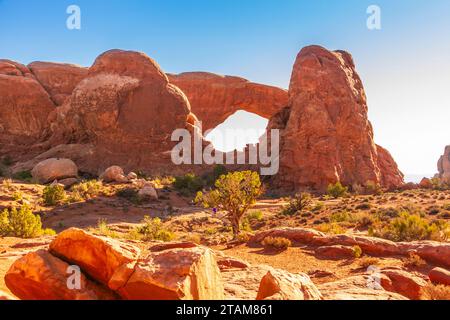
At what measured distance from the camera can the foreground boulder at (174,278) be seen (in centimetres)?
389

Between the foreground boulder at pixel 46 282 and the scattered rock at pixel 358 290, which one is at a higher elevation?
the foreground boulder at pixel 46 282

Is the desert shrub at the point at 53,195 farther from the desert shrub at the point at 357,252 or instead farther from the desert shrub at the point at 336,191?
the desert shrub at the point at 336,191

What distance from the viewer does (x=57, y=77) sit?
35188 mm

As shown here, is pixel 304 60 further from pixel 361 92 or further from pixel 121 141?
pixel 121 141

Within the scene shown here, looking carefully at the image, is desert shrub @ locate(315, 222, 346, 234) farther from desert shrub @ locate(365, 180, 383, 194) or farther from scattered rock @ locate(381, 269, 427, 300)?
desert shrub @ locate(365, 180, 383, 194)

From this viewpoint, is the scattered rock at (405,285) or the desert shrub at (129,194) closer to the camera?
the scattered rock at (405,285)

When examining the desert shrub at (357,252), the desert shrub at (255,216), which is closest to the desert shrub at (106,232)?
the desert shrub at (357,252)

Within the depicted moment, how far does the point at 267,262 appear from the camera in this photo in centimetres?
923

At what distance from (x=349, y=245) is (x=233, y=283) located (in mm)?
5223

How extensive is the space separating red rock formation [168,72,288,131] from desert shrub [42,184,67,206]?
27.6 m

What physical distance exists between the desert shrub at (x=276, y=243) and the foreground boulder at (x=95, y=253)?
6.49m

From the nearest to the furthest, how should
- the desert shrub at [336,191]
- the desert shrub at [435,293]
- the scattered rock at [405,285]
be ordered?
the desert shrub at [435,293] < the scattered rock at [405,285] < the desert shrub at [336,191]

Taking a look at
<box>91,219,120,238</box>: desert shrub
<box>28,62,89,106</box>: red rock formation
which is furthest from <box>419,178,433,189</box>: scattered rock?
<box>28,62,89,106</box>: red rock formation
